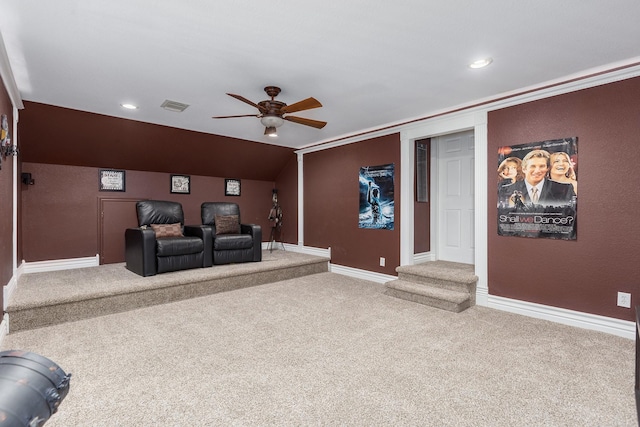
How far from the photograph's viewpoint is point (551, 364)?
7.30 ft

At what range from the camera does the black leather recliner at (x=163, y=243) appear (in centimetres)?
390

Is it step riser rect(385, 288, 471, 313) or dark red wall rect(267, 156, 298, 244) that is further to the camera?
dark red wall rect(267, 156, 298, 244)

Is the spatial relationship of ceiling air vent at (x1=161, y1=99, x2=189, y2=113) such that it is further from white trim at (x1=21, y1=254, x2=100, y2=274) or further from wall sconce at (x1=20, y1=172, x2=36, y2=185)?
white trim at (x1=21, y1=254, x2=100, y2=274)

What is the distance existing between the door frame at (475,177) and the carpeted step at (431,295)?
324mm

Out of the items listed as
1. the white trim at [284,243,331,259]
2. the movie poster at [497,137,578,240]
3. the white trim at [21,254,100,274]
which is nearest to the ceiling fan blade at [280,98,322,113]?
the movie poster at [497,137,578,240]

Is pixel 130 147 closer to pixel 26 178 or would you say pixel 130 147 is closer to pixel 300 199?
pixel 26 178

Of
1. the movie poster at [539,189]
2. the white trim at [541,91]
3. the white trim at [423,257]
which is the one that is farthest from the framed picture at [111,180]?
the movie poster at [539,189]

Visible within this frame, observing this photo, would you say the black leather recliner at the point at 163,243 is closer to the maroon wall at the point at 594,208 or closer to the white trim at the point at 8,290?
the white trim at the point at 8,290

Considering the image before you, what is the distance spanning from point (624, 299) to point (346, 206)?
3371 millimetres

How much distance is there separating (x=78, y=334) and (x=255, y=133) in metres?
3.36

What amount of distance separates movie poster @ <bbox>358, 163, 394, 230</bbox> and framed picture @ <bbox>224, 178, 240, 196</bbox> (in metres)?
2.56

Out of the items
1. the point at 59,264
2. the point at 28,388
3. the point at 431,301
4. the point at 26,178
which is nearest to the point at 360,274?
the point at 431,301

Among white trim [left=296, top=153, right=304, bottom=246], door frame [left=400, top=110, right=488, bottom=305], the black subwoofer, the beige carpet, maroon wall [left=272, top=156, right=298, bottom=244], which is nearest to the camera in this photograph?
the black subwoofer

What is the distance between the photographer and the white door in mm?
4551
